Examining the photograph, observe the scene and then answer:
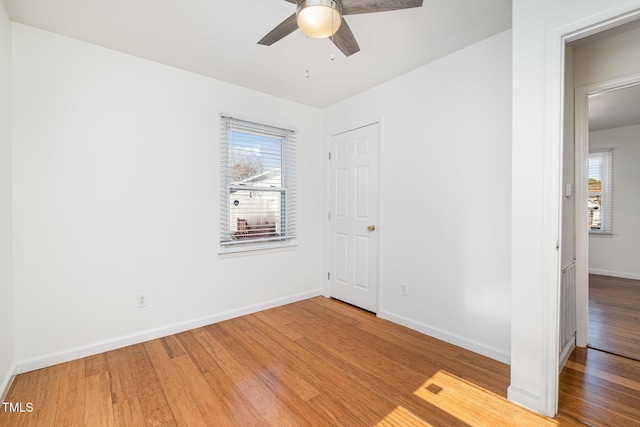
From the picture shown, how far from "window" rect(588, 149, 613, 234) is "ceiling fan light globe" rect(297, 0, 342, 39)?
18.6ft

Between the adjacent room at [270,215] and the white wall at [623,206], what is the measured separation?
11.4ft

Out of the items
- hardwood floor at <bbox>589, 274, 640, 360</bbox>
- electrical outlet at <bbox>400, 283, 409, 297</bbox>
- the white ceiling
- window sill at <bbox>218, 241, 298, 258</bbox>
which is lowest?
hardwood floor at <bbox>589, 274, 640, 360</bbox>

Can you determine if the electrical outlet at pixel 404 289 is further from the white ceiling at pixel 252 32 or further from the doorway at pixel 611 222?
the white ceiling at pixel 252 32

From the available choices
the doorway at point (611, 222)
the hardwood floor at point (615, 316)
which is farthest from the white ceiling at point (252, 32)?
the hardwood floor at point (615, 316)

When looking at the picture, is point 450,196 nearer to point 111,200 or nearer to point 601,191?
point 111,200

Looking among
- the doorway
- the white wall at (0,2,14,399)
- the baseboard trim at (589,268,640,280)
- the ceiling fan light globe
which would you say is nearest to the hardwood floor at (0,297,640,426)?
the white wall at (0,2,14,399)

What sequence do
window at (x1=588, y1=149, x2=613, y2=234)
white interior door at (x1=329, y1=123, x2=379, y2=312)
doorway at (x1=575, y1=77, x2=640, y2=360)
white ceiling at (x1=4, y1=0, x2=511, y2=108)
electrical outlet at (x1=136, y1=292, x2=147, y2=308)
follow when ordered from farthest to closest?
window at (x1=588, y1=149, x2=613, y2=234), white interior door at (x1=329, y1=123, x2=379, y2=312), electrical outlet at (x1=136, y1=292, x2=147, y2=308), doorway at (x1=575, y1=77, x2=640, y2=360), white ceiling at (x1=4, y1=0, x2=511, y2=108)

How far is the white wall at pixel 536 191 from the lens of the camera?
A: 1591 millimetres

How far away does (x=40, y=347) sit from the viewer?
2146mm

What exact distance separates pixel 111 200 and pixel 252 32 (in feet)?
6.04

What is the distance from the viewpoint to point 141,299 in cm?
256

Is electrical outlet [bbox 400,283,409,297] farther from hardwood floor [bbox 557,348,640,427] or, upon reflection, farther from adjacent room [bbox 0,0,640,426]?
hardwood floor [bbox 557,348,640,427]

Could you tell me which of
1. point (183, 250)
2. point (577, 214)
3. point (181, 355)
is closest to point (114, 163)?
point (183, 250)

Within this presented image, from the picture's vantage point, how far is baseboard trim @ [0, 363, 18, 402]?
180 cm
